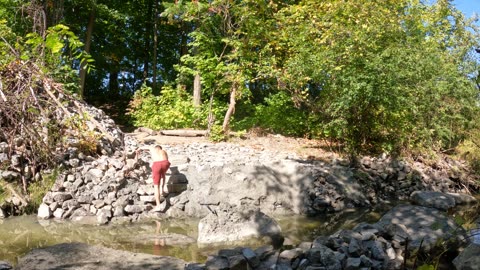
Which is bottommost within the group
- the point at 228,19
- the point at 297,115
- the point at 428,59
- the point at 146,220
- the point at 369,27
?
the point at 146,220

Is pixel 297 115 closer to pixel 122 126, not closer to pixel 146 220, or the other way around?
pixel 122 126

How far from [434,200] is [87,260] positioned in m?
7.50

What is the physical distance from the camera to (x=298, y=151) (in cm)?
1419

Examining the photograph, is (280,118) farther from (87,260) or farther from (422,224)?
(87,260)

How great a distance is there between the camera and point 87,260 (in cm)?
536

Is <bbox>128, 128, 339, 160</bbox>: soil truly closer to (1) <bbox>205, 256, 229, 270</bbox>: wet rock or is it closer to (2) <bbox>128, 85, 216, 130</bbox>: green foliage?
(2) <bbox>128, 85, 216, 130</bbox>: green foliage

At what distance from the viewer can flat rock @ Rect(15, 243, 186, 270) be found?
5152 mm

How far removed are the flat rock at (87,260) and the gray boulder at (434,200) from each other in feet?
20.7

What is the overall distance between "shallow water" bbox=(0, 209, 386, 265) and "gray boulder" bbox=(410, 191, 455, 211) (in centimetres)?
124

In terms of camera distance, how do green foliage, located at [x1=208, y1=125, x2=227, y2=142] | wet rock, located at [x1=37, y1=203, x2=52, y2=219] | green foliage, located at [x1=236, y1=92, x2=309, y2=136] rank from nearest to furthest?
1. wet rock, located at [x1=37, y1=203, x2=52, y2=219]
2. green foliage, located at [x1=208, y1=125, x2=227, y2=142]
3. green foliage, located at [x1=236, y1=92, x2=309, y2=136]

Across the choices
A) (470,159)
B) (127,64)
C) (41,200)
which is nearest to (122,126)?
(127,64)

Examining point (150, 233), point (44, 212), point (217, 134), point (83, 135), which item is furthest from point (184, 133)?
point (150, 233)

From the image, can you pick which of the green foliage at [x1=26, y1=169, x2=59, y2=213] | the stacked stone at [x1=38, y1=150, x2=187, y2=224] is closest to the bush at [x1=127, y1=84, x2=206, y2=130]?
the stacked stone at [x1=38, y1=150, x2=187, y2=224]

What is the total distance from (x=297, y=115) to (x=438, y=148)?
535 cm
